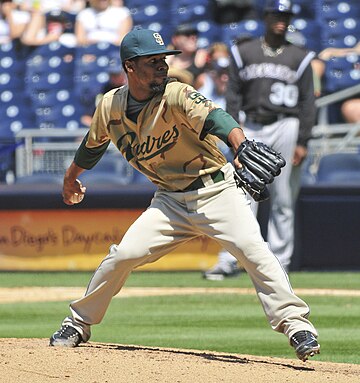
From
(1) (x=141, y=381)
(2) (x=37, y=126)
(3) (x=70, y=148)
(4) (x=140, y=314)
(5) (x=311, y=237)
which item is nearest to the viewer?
(1) (x=141, y=381)

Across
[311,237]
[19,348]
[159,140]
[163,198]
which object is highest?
[159,140]

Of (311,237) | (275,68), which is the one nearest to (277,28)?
(275,68)

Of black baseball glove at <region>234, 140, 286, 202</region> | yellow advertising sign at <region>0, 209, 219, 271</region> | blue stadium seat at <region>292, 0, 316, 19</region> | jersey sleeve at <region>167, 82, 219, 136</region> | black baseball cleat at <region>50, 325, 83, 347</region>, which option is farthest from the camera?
blue stadium seat at <region>292, 0, 316, 19</region>

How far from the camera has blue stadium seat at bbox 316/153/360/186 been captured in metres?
11.7

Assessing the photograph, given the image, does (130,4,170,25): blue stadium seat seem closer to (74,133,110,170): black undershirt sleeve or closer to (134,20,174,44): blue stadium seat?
(134,20,174,44): blue stadium seat

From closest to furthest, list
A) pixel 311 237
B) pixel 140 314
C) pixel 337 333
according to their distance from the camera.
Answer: pixel 337 333 → pixel 140 314 → pixel 311 237

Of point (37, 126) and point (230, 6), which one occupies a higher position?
point (230, 6)

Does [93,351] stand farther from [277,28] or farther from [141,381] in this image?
[277,28]

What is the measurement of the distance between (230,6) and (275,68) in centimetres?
600

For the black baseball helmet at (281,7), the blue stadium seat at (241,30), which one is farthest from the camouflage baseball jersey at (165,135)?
the blue stadium seat at (241,30)

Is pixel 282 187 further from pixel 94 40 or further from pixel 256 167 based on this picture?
pixel 94 40

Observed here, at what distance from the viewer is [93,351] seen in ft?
18.0

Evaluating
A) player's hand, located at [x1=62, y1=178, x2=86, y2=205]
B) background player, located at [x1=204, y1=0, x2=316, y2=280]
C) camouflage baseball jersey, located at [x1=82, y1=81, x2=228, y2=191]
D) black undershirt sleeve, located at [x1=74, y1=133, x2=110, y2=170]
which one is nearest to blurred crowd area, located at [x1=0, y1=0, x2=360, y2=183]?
background player, located at [x1=204, y1=0, x2=316, y2=280]

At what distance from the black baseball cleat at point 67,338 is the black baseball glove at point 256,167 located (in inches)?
56.0
